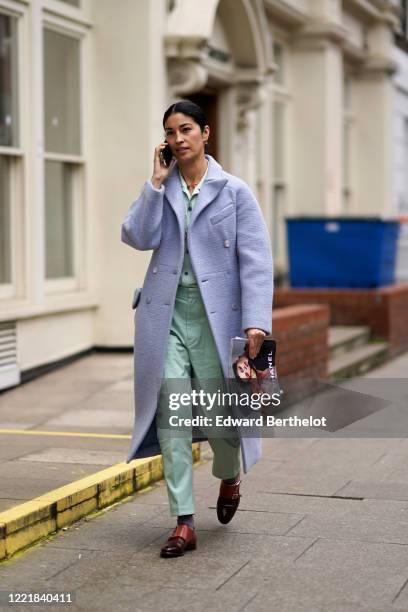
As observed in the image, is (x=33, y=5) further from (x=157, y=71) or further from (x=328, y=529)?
(x=328, y=529)

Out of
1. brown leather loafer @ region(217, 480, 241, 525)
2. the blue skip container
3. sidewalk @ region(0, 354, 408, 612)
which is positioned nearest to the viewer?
sidewalk @ region(0, 354, 408, 612)

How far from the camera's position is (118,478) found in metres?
6.73

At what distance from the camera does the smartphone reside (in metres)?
5.65

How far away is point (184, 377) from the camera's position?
5617mm

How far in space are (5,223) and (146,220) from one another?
489cm

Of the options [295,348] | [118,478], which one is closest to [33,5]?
[295,348]

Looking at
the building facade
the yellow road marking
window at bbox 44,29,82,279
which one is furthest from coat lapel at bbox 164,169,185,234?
window at bbox 44,29,82,279

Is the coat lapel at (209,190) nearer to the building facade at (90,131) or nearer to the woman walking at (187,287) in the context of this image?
the woman walking at (187,287)

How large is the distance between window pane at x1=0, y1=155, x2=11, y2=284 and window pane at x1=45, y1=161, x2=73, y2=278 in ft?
2.34

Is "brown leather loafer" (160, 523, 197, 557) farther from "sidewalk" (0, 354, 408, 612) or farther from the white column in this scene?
the white column

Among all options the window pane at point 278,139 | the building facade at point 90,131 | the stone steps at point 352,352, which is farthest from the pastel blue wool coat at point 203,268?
the window pane at point 278,139

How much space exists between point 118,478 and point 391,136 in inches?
633

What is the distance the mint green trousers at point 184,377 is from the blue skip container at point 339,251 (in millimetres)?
8829

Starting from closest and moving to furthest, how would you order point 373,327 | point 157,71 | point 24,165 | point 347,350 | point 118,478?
point 118,478 → point 24,165 → point 157,71 → point 347,350 → point 373,327
